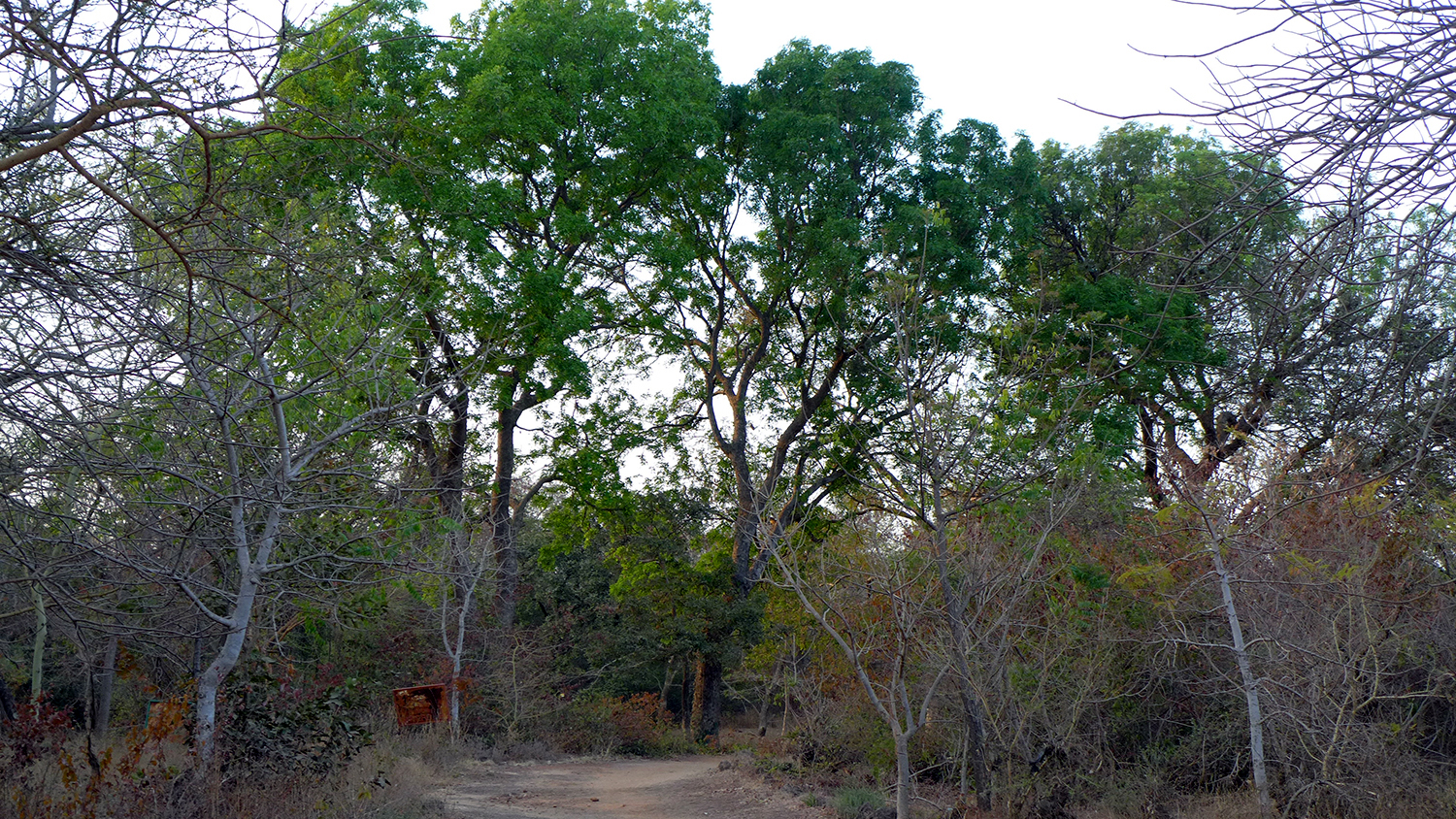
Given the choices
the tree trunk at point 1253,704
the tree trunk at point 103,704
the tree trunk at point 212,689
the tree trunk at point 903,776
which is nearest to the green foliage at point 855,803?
the tree trunk at point 903,776

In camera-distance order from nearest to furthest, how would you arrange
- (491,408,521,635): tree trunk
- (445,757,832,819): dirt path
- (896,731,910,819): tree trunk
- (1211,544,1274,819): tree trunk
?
(896,731,910,819): tree trunk → (1211,544,1274,819): tree trunk → (445,757,832,819): dirt path → (491,408,521,635): tree trunk

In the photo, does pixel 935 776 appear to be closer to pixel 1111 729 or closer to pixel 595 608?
pixel 1111 729

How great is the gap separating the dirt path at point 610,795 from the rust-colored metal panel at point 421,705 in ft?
6.07

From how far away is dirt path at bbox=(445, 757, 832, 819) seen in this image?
1138cm

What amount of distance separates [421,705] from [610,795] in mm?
5354

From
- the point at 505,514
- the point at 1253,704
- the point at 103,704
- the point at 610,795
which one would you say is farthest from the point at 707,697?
the point at 1253,704

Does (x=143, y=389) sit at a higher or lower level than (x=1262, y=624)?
higher

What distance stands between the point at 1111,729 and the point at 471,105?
14054mm

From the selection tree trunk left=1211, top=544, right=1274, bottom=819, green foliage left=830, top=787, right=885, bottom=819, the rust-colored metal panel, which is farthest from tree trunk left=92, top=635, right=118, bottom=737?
tree trunk left=1211, top=544, right=1274, bottom=819

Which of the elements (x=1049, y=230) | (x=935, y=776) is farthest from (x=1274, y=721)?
(x=1049, y=230)

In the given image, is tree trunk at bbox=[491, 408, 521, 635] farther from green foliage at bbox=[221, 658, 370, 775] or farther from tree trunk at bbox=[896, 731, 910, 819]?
tree trunk at bbox=[896, 731, 910, 819]

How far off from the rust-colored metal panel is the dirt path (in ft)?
6.07

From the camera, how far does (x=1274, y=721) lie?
930cm

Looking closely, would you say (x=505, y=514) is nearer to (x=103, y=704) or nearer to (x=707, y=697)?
(x=707, y=697)
